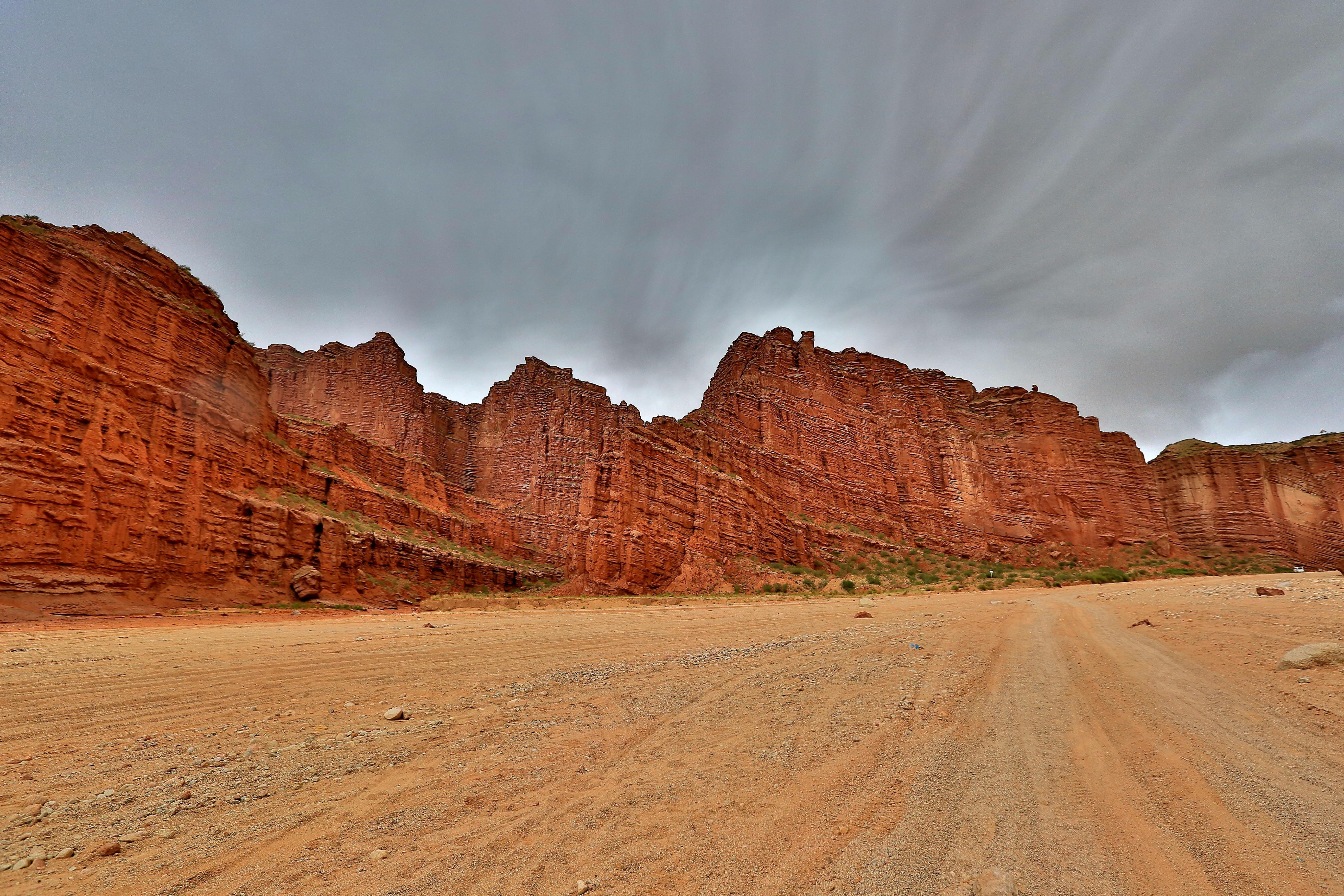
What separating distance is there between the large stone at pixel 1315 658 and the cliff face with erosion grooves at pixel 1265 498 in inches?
2965

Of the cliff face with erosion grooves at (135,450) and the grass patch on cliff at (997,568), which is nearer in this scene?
the cliff face with erosion grooves at (135,450)

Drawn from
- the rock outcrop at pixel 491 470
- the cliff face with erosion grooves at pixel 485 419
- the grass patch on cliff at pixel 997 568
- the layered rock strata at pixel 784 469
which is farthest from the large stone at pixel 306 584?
the cliff face with erosion grooves at pixel 485 419

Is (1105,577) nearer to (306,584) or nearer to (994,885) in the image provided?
(994,885)

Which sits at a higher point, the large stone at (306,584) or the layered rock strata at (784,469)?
the layered rock strata at (784,469)

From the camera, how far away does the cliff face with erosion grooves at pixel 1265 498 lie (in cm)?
5616

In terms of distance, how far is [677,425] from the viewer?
3753cm

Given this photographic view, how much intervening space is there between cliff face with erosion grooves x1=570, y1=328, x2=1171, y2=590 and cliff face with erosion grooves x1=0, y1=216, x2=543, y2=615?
16.2 meters

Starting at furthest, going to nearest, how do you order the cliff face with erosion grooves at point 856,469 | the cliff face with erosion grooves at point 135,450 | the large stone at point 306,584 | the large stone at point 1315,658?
the cliff face with erosion grooves at point 856,469 < the large stone at point 306,584 < the cliff face with erosion grooves at point 135,450 < the large stone at point 1315,658

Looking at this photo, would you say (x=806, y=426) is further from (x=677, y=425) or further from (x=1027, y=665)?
(x=1027, y=665)

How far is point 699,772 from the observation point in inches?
143

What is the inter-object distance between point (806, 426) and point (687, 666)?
4673cm

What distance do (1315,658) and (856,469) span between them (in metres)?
49.0

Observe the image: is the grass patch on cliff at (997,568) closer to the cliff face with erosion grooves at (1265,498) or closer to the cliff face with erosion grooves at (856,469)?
the cliff face with erosion grooves at (856,469)

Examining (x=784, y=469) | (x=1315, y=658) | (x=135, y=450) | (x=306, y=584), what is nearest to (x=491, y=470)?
(x=784, y=469)
